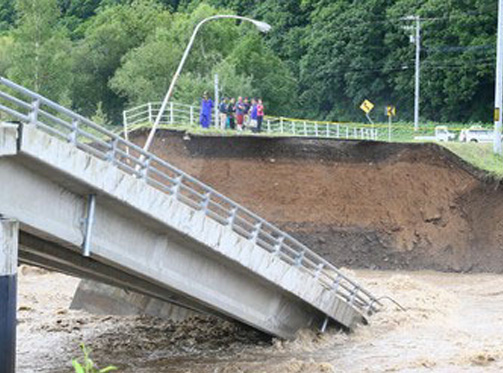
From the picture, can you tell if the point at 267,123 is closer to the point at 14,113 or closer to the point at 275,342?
the point at 275,342

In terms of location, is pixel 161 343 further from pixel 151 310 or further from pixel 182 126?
pixel 182 126

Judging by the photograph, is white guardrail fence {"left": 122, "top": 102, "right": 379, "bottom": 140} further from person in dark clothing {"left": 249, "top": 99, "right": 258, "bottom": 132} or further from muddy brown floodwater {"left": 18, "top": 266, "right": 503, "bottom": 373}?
muddy brown floodwater {"left": 18, "top": 266, "right": 503, "bottom": 373}

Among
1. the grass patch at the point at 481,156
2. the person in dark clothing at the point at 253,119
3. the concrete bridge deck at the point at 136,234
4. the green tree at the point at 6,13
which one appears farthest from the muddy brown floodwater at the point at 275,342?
the green tree at the point at 6,13

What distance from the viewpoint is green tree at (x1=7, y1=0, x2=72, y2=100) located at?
69.9 metres

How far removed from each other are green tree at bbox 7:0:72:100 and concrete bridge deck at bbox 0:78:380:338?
49.7 metres

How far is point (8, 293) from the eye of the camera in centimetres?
1444

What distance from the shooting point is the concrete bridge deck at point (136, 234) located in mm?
15891

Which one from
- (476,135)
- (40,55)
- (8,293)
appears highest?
(40,55)

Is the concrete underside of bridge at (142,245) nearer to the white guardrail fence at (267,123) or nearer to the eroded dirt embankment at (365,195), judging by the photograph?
the eroded dirt embankment at (365,195)

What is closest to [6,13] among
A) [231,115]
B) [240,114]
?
[231,115]

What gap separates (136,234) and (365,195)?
20.8 meters

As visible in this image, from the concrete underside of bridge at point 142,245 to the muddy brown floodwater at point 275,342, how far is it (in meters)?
0.84

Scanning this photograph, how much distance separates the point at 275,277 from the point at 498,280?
1530 cm

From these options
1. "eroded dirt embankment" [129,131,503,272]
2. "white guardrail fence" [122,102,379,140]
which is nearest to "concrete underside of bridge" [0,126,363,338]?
"eroded dirt embankment" [129,131,503,272]
